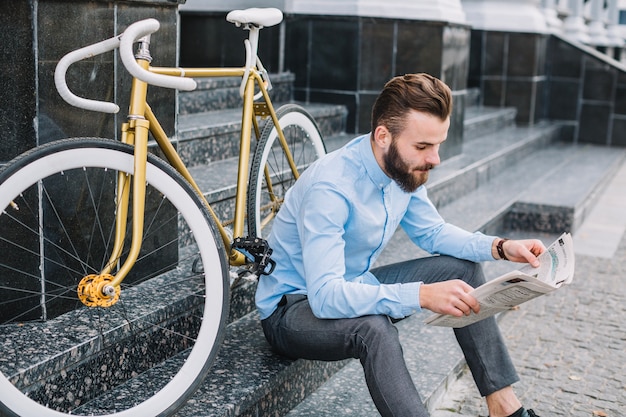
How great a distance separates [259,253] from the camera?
9.78 ft

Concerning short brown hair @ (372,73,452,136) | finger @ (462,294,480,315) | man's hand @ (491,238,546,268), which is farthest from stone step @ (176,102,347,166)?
finger @ (462,294,480,315)

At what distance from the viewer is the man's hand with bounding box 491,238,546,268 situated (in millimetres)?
3002

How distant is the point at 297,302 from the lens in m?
2.92

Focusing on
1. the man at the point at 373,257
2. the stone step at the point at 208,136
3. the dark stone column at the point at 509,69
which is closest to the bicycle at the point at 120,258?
the man at the point at 373,257

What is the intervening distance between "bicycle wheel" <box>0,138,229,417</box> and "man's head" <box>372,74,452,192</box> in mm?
674

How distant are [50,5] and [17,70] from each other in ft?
0.78

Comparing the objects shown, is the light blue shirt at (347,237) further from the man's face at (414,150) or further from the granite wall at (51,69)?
the granite wall at (51,69)

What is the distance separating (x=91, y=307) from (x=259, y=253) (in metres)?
0.59

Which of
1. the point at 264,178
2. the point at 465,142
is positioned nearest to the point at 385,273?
the point at 264,178

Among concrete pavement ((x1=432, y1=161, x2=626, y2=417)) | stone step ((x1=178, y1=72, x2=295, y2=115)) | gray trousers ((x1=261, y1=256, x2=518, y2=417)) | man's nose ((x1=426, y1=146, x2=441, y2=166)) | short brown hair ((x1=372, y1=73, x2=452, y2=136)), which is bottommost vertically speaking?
concrete pavement ((x1=432, y1=161, x2=626, y2=417))

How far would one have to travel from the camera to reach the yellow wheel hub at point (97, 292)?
2.31 metres

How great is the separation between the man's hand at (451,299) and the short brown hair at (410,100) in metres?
0.53

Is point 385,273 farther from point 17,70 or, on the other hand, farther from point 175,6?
point 17,70

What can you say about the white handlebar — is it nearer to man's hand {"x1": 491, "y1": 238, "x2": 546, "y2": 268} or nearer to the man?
the man
